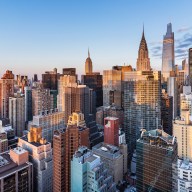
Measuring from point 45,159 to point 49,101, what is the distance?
153ft

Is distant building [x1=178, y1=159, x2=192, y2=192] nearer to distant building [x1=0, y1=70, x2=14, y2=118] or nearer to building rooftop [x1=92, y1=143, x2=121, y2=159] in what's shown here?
building rooftop [x1=92, y1=143, x2=121, y2=159]

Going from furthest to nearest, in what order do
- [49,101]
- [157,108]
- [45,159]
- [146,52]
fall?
[146,52], [49,101], [157,108], [45,159]

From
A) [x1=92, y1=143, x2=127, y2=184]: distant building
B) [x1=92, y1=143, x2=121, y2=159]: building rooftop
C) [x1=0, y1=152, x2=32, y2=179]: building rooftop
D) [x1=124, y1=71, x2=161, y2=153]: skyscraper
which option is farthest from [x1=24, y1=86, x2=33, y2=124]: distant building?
[x1=0, y1=152, x2=32, y2=179]: building rooftop

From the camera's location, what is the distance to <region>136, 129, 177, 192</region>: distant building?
29.1 metres

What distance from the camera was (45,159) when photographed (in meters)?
36.0

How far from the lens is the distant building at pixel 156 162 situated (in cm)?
2906

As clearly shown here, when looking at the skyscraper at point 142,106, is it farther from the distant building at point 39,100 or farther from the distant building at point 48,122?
the distant building at point 39,100

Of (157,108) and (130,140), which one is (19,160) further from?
(157,108)

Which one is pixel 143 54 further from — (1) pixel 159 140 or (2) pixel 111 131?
(1) pixel 159 140

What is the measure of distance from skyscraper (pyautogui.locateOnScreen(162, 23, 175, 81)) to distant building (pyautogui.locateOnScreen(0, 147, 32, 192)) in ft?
417

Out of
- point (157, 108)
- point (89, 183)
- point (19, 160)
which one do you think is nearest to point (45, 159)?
point (19, 160)

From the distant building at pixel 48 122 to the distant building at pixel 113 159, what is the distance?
59.2 ft

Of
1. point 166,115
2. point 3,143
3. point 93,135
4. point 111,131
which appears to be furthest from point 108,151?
point 166,115

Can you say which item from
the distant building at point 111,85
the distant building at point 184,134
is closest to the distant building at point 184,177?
the distant building at point 184,134
